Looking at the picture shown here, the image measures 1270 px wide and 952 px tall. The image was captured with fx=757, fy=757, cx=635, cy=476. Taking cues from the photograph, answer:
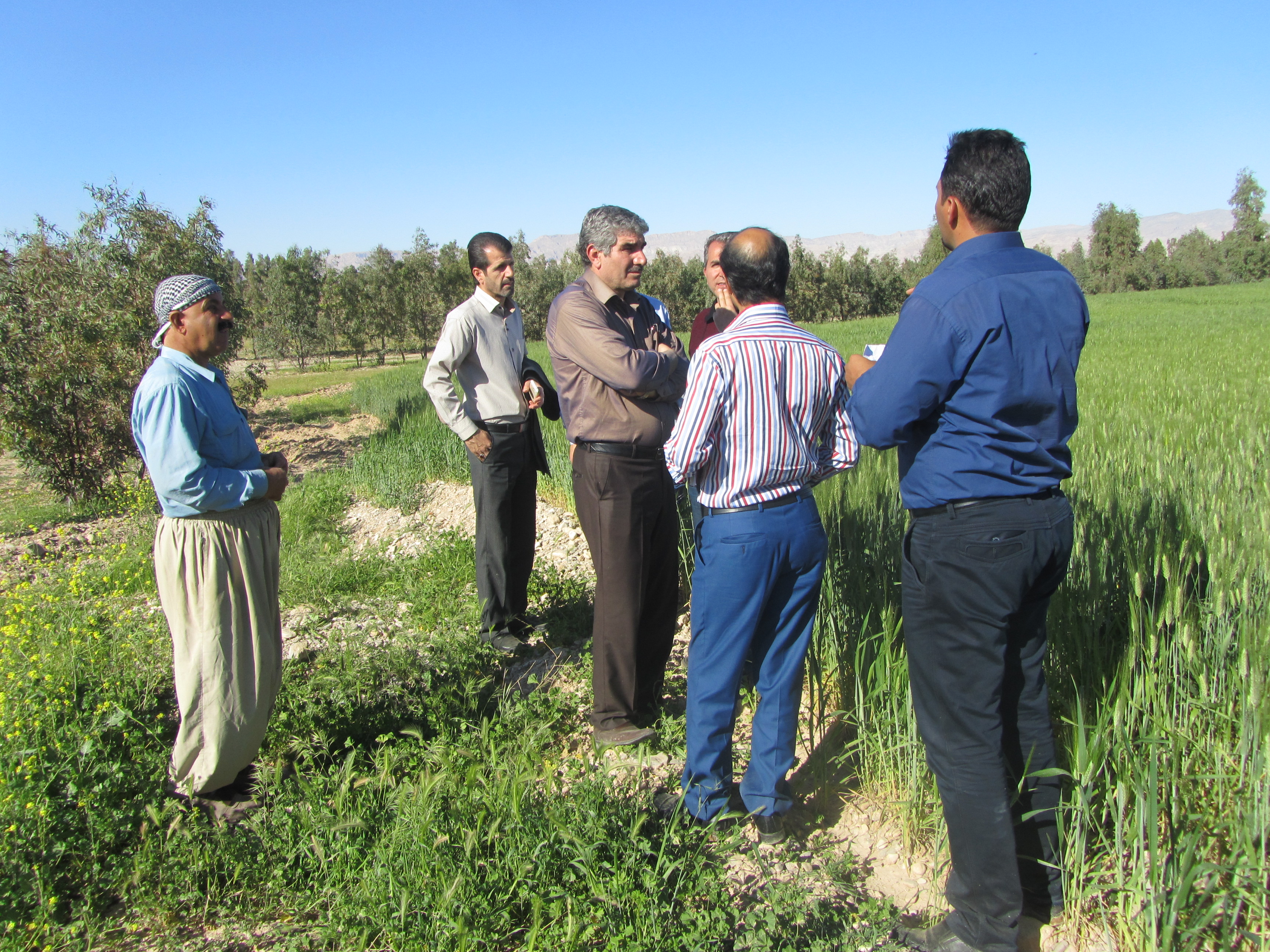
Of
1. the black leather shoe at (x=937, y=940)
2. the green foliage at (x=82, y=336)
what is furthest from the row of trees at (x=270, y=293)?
the black leather shoe at (x=937, y=940)

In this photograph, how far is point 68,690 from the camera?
2.91 meters

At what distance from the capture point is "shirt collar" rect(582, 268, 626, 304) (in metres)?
2.80

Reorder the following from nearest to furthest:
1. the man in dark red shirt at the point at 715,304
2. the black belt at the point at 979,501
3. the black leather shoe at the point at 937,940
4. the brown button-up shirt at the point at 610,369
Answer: the black belt at the point at 979,501 → the black leather shoe at the point at 937,940 → the brown button-up shirt at the point at 610,369 → the man in dark red shirt at the point at 715,304

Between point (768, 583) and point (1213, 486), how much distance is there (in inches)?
83.8

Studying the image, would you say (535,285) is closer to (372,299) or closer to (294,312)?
(372,299)

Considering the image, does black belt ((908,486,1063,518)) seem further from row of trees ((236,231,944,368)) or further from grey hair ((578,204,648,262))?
row of trees ((236,231,944,368))

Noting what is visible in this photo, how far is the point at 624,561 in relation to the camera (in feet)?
9.30

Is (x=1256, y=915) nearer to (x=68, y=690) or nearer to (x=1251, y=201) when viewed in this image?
(x=68, y=690)

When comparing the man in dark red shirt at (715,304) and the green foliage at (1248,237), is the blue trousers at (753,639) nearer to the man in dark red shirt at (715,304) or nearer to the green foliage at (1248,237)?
the man in dark red shirt at (715,304)

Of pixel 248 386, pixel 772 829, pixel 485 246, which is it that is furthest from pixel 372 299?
pixel 772 829

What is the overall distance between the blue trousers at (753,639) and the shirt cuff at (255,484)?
4.86 feet

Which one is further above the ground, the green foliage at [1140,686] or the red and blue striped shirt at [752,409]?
the red and blue striped shirt at [752,409]

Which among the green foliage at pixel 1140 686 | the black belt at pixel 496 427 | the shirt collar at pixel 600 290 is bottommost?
the green foliage at pixel 1140 686

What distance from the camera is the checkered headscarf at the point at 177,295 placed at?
247cm
